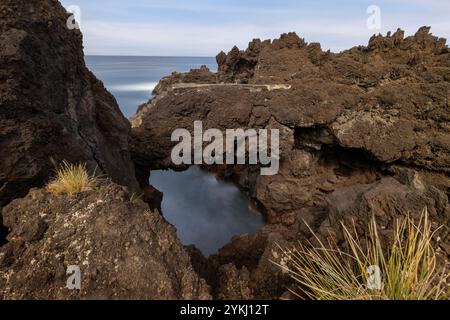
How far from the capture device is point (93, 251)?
8.92 ft

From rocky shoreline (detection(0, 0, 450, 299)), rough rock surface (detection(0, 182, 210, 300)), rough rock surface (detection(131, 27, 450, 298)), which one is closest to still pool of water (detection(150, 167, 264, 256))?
rocky shoreline (detection(0, 0, 450, 299))

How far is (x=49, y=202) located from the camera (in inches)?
127

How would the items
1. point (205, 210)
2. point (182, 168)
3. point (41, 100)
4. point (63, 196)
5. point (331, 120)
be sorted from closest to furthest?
point (63, 196) < point (41, 100) < point (331, 120) < point (182, 168) < point (205, 210)

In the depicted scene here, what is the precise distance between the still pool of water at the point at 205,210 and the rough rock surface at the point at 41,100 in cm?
887

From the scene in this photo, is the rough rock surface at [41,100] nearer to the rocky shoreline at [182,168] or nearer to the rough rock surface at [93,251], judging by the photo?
the rocky shoreline at [182,168]

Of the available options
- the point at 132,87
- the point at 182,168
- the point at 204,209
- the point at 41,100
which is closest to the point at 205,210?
the point at 204,209

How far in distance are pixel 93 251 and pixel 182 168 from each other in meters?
6.87

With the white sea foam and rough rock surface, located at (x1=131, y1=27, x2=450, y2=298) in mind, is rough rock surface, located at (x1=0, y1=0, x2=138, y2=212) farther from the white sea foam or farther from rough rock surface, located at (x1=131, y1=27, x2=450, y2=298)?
the white sea foam

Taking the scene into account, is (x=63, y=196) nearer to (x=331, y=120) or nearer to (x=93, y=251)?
(x=93, y=251)

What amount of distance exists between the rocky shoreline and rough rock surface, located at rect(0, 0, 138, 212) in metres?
0.02

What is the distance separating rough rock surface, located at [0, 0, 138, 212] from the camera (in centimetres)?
439

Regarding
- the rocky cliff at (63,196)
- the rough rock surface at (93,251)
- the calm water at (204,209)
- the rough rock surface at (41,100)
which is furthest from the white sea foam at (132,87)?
the rough rock surface at (93,251)
